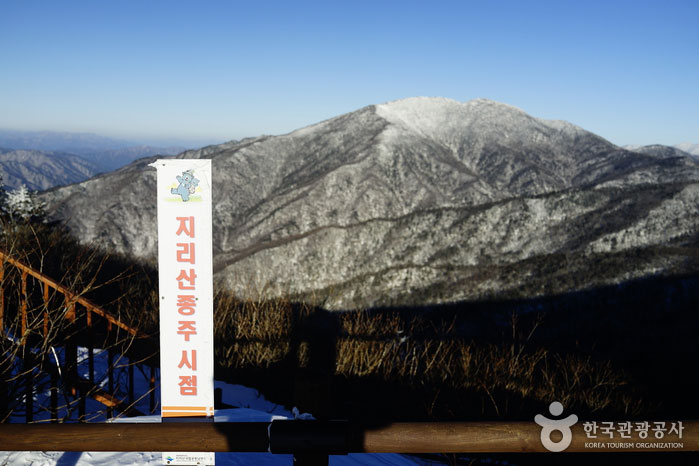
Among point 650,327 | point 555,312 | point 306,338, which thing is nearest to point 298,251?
point 555,312

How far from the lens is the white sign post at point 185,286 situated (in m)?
2.59

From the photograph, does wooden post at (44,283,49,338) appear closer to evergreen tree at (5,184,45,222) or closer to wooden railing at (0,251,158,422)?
wooden railing at (0,251,158,422)

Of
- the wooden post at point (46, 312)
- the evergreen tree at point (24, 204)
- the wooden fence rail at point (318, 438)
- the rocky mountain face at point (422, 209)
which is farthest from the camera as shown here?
the rocky mountain face at point (422, 209)

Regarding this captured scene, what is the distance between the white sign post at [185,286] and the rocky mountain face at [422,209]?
2356 cm

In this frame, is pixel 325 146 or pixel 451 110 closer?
pixel 325 146

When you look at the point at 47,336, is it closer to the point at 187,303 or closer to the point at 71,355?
the point at 71,355

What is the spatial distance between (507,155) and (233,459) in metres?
61.8

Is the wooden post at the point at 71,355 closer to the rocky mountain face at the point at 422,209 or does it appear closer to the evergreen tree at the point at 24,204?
the evergreen tree at the point at 24,204

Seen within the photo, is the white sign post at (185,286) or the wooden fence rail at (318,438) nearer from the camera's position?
the wooden fence rail at (318,438)

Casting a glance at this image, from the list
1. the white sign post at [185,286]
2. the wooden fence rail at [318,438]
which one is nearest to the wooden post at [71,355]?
the white sign post at [185,286]

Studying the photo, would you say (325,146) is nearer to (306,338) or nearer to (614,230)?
(614,230)

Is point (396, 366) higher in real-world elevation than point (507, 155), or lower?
lower

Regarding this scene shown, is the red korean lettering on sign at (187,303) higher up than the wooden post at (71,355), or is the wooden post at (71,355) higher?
the red korean lettering on sign at (187,303)

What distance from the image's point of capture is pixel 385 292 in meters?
31.1
